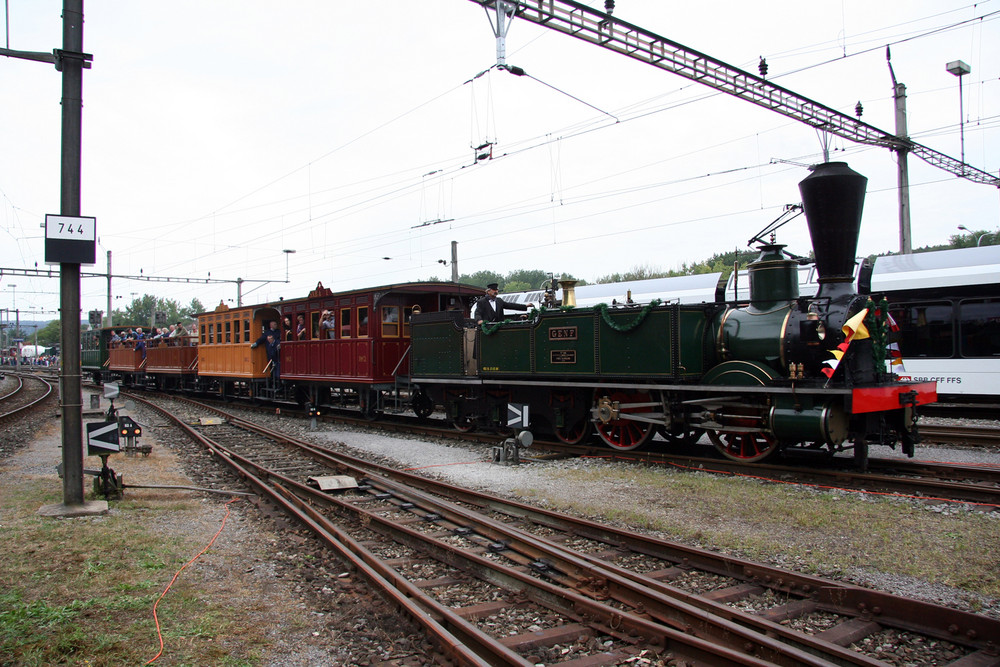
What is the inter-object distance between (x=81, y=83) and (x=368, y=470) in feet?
17.5

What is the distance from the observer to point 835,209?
7.31 m

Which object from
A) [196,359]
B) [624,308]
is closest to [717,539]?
[624,308]

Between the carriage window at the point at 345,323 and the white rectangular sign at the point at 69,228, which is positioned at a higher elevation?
the white rectangular sign at the point at 69,228

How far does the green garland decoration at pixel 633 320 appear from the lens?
8836mm

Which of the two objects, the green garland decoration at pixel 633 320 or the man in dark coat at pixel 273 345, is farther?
the man in dark coat at pixel 273 345

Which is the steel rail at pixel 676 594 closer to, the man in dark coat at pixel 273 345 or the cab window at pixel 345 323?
the cab window at pixel 345 323

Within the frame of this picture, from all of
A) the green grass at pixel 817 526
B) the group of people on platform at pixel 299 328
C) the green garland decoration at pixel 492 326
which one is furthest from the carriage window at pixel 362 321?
the green grass at pixel 817 526

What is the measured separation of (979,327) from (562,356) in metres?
7.86

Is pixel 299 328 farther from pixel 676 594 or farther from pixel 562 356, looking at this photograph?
pixel 676 594

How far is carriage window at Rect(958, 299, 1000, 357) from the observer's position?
456 inches

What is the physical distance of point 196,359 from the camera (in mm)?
23547

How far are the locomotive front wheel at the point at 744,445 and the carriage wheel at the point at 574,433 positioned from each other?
6.91 feet

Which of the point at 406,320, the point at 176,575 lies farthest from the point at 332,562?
the point at 406,320

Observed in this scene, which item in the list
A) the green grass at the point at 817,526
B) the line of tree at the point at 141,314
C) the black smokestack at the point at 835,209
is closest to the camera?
the green grass at the point at 817,526
